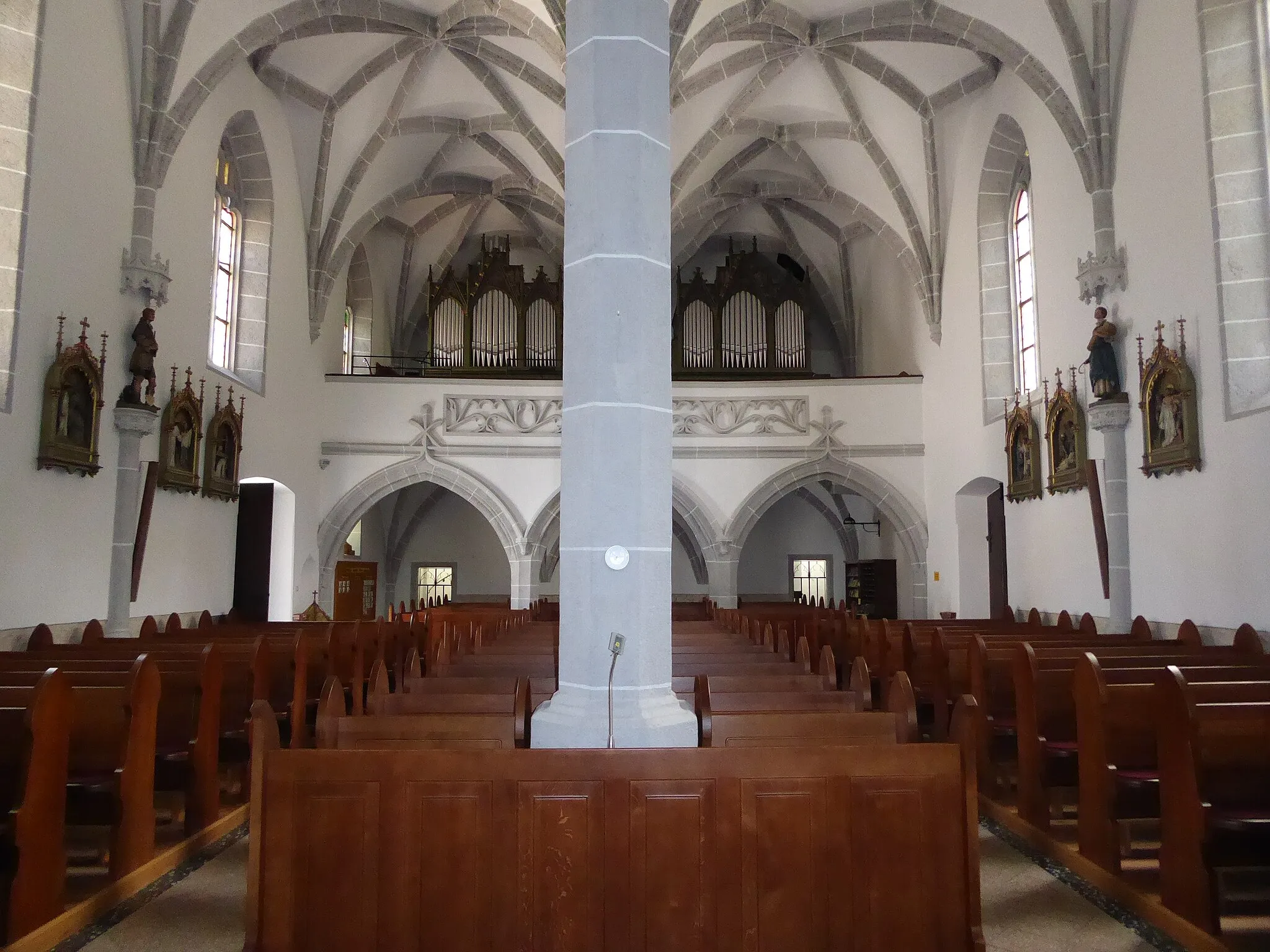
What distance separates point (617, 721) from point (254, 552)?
11.5m

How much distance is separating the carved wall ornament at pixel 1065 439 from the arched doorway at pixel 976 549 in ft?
9.50

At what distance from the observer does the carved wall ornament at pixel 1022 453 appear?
11.8m

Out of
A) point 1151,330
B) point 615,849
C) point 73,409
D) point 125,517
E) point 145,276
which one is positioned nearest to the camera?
point 615,849

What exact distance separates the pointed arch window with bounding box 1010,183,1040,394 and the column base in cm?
1011

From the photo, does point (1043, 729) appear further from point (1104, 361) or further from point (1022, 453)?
point (1022, 453)

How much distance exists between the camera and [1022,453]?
1223 centimetres

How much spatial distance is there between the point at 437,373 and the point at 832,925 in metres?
14.8

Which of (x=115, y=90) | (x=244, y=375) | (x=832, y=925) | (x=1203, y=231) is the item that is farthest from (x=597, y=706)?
(x=244, y=375)

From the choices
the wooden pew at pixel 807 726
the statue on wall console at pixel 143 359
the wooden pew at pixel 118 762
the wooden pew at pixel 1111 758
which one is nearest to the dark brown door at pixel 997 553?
the wooden pew at pixel 1111 758

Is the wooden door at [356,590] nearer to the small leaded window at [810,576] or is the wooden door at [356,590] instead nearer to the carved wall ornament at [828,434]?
the carved wall ornament at [828,434]

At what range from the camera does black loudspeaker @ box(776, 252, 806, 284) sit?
65.7 feet

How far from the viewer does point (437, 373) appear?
56.0 feet

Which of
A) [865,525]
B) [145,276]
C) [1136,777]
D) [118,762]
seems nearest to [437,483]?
[145,276]

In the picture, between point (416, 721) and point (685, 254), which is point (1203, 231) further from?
point (685, 254)
